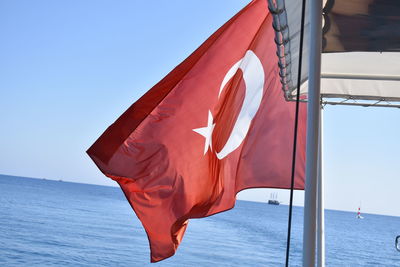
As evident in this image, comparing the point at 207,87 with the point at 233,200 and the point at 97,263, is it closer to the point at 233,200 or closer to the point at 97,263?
the point at 233,200

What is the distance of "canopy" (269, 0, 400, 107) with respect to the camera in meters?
3.08

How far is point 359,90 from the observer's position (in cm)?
511

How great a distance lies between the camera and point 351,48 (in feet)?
12.2

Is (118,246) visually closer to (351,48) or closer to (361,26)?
(351,48)

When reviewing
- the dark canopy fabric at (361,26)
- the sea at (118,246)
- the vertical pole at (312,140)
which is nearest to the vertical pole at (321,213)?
the dark canopy fabric at (361,26)

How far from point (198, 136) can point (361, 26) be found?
164cm

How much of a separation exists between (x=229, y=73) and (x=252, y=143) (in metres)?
0.60

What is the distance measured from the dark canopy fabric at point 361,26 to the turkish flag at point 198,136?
0.77 metres

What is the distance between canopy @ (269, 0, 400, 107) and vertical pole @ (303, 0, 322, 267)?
0.20 meters

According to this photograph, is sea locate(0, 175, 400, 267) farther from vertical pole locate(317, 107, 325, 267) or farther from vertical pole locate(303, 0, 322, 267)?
vertical pole locate(303, 0, 322, 267)

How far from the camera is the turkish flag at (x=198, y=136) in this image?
168 inches

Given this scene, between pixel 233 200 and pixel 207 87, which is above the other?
pixel 207 87

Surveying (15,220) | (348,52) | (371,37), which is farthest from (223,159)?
(15,220)

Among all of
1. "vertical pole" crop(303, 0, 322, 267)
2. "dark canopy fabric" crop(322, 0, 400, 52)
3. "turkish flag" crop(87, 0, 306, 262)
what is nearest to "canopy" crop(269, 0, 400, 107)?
"dark canopy fabric" crop(322, 0, 400, 52)
